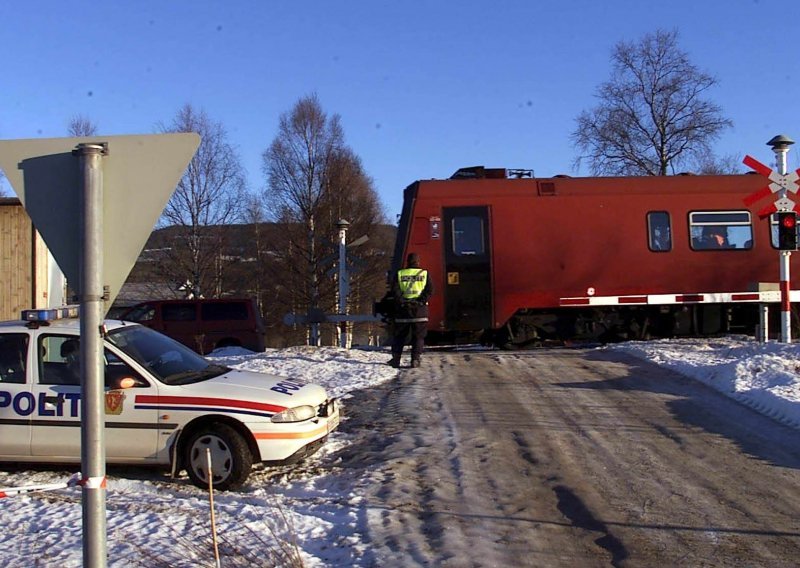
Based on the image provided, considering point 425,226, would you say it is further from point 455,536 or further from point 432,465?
point 455,536

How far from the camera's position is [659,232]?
15.5 m

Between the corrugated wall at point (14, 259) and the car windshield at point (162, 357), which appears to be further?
the corrugated wall at point (14, 259)

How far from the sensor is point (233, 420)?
673cm

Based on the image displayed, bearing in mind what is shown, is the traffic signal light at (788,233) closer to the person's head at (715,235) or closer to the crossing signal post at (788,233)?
the crossing signal post at (788,233)

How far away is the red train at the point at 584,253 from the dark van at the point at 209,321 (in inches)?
334

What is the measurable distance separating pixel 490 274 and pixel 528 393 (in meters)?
5.34

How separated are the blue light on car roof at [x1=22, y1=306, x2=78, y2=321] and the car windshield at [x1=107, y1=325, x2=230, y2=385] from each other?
1171 mm

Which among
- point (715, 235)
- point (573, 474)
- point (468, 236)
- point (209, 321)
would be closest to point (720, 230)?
point (715, 235)

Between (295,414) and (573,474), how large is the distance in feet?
8.03

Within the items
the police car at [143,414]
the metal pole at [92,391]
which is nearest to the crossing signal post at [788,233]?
the police car at [143,414]

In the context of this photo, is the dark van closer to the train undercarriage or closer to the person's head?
the train undercarriage

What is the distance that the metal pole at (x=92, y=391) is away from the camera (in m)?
3.31

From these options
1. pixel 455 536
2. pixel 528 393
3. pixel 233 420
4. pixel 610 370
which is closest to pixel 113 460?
pixel 233 420

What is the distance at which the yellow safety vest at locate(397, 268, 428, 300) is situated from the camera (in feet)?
39.8
